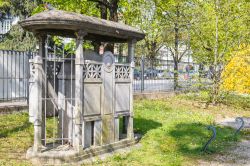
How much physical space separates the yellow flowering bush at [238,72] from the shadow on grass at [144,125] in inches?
265

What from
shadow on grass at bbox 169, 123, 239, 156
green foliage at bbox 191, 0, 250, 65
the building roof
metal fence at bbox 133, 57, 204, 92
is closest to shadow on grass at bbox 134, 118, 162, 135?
shadow on grass at bbox 169, 123, 239, 156

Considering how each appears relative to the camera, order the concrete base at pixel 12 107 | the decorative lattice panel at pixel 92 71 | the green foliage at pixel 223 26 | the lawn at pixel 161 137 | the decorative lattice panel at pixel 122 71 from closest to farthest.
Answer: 1. the decorative lattice panel at pixel 92 71
2. the lawn at pixel 161 137
3. the decorative lattice panel at pixel 122 71
4. the concrete base at pixel 12 107
5. the green foliage at pixel 223 26

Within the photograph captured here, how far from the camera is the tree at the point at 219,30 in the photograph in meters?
16.3

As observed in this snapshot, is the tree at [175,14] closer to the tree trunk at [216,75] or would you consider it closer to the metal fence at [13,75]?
the tree trunk at [216,75]

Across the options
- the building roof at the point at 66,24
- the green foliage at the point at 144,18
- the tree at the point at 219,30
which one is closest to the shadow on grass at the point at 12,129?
the building roof at the point at 66,24

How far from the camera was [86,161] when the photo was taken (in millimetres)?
6707

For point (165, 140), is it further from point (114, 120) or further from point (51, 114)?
point (51, 114)

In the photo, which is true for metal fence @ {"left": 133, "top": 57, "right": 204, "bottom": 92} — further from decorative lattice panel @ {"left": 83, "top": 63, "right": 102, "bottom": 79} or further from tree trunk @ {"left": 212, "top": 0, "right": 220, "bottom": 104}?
decorative lattice panel @ {"left": 83, "top": 63, "right": 102, "bottom": 79}

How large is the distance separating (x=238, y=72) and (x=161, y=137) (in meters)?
9.73

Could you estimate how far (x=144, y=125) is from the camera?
10.9 m

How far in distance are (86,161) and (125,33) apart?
3041 millimetres

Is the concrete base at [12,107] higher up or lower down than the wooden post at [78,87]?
lower down

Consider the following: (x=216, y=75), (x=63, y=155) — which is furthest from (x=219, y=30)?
(x=63, y=155)

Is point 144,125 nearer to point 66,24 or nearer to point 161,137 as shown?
point 161,137
